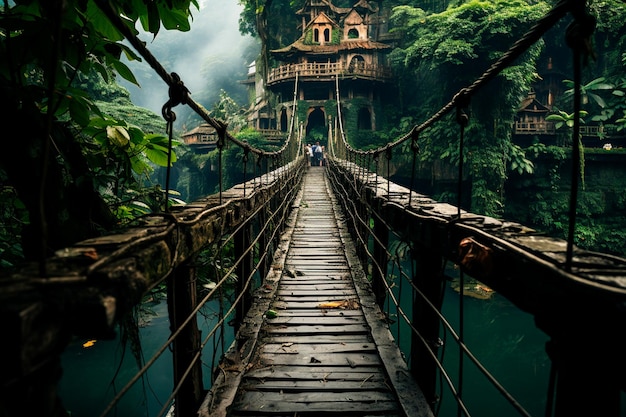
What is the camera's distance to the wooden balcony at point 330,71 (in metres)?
20.0

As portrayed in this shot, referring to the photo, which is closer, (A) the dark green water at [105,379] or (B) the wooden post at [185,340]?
(B) the wooden post at [185,340]

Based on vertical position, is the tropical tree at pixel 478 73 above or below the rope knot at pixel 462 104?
above

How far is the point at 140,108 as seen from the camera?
10.7 meters

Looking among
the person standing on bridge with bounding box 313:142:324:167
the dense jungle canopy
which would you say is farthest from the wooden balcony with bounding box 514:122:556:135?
the person standing on bridge with bounding box 313:142:324:167

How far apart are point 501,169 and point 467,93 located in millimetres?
14633

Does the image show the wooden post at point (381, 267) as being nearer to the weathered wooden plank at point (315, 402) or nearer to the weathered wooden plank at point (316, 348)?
the weathered wooden plank at point (316, 348)

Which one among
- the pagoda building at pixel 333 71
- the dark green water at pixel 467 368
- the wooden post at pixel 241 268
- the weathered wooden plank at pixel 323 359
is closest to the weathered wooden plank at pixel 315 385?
the weathered wooden plank at pixel 323 359

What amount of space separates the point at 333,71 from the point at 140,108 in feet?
41.2

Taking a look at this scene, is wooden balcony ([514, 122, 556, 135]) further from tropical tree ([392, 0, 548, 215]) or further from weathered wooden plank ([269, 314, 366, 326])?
weathered wooden plank ([269, 314, 366, 326])

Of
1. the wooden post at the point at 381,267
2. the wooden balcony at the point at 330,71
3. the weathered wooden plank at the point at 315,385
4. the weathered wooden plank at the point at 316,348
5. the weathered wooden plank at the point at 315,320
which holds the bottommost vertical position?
the weathered wooden plank at the point at 315,385

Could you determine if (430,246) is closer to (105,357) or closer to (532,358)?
(105,357)

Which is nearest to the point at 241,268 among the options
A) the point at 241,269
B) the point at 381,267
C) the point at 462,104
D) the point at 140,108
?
the point at 241,269

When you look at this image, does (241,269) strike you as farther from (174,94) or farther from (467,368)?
(467,368)

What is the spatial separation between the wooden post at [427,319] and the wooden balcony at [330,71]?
64.8 feet
